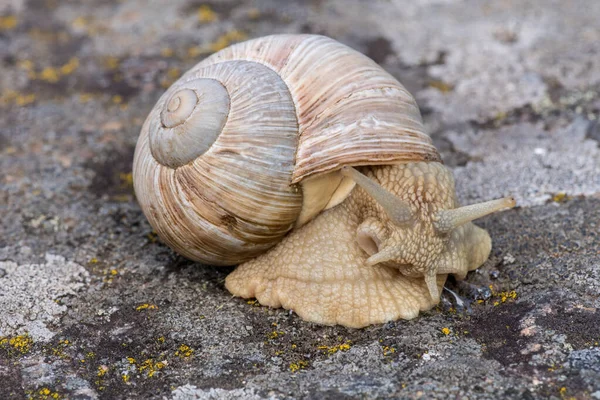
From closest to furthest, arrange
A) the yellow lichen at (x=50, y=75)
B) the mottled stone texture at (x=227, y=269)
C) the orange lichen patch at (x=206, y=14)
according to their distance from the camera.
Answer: the mottled stone texture at (x=227, y=269) → the yellow lichen at (x=50, y=75) → the orange lichen patch at (x=206, y=14)

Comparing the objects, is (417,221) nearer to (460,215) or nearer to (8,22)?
(460,215)

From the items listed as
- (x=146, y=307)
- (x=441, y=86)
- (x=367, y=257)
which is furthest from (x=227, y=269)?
(x=441, y=86)

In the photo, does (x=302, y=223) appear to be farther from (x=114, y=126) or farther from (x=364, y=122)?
(x=114, y=126)

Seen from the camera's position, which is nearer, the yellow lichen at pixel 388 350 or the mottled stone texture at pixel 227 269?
the mottled stone texture at pixel 227 269

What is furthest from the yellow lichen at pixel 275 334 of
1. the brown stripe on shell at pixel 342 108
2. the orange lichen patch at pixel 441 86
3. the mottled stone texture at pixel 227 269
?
the orange lichen patch at pixel 441 86

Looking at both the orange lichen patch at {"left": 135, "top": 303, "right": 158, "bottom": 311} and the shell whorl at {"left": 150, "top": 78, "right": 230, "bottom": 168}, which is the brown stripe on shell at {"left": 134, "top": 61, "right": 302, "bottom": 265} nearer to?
the shell whorl at {"left": 150, "top": 78, "right": 230, "bottom": 168}

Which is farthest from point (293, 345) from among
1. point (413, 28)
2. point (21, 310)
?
point (413, 28)

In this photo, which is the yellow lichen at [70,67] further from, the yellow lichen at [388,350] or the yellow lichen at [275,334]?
the yellow lichen at [388,350]
